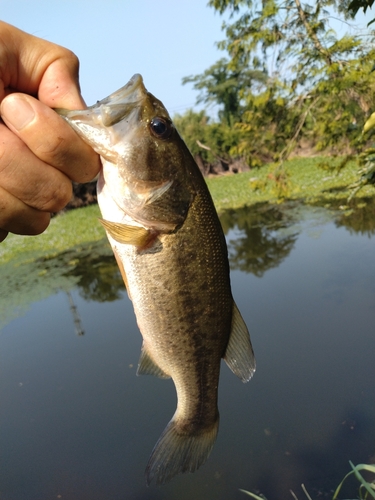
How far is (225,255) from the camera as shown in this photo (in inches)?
72.9

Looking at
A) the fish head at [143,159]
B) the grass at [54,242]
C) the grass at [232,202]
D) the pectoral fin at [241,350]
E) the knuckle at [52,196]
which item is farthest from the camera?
the grass at [54,242]

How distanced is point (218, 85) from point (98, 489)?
43.7 m

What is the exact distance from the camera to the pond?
3926 mm

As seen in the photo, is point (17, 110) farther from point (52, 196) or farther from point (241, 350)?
point (241, 350)

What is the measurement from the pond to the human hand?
3278mm

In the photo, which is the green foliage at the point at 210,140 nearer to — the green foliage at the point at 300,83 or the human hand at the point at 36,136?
Result: the green foliage at the point at 300,83

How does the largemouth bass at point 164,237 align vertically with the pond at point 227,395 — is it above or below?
above

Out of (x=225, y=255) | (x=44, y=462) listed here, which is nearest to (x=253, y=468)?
(x=44, y=462)

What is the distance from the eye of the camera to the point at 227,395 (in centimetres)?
484

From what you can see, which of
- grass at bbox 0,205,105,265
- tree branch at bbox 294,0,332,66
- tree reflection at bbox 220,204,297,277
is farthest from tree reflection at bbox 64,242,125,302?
tree branch at bbox 294,0,332,66

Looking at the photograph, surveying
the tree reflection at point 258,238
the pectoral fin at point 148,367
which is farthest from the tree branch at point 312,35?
the pectoral fin at point 148,367

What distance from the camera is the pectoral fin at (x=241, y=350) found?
195 cm

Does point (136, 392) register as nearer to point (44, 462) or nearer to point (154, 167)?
point (44, 462)

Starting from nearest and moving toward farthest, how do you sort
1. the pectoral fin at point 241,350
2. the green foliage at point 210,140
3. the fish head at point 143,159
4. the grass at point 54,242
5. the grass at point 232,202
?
the fish head at point 143,159 → the pectoral fin at point 241,350 → the grass at point 232,202 → the grass at point 54,242 → the green foliage at point 210,140
